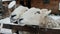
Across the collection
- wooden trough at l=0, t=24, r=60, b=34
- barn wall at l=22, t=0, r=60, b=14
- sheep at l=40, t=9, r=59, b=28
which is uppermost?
barn wall at l=22, t=0, r=60, b=14

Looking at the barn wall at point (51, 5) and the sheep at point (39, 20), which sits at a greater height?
the barn wall at point (51, 5)

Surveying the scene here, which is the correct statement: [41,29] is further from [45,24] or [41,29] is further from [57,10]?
[57,10]

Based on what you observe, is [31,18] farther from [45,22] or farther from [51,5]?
[51,5]

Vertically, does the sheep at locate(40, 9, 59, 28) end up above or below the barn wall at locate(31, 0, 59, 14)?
below

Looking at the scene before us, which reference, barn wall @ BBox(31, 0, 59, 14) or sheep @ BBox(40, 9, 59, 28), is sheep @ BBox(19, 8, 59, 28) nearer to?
sheep @ BBox(40, 9, 59, 28)

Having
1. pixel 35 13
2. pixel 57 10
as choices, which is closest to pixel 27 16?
pixel 35 13

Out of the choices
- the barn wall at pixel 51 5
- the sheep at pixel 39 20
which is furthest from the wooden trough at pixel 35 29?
the barn wall at pixel 51 5

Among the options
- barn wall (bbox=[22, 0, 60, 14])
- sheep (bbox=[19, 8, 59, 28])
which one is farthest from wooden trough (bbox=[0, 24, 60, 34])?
barn wall (bbox=[22, 0, 60, 14])

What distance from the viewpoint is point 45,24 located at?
3.82 ft

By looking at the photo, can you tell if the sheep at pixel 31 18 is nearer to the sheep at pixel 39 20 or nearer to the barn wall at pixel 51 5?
the sheep at pixel 39 20

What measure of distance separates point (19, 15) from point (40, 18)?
276 millimetres

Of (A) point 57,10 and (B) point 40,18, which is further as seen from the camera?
(A) point 57,10

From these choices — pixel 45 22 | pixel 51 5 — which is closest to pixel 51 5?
pixel 51 5

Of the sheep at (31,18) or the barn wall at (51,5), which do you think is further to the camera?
the barn wall at (51,5)
